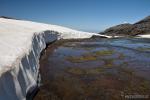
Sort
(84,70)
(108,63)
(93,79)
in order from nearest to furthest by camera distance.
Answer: (93,79) → (84,70) → (108,63)

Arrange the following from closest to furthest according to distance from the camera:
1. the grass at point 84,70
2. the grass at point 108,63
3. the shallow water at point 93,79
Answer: the shallow water at point 93,79
the grass at point 84,70
the grass at point 108,63

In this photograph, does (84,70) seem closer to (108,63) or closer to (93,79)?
(93,79)

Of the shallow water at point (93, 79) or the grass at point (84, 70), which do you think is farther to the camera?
the grass at point (84, 70)

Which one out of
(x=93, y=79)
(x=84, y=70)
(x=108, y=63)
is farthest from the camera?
(x=108, y=63)

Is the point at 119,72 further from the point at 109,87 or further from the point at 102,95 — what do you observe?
the point at 102,95

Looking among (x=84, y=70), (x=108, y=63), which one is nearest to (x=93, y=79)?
(x=84, y=70)

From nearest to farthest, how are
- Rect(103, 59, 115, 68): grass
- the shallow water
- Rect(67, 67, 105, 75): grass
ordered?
the shallow water < Rect(67, 67, 105, 75): grass < Rect(103, 59, 115, 68): grass

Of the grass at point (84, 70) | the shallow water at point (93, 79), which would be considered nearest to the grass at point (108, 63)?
the shallow water at point (93, 79)

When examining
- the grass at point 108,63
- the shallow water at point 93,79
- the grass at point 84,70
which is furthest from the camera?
the grass at point 108,63

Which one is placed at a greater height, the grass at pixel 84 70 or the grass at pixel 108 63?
the grass at pixel 108 63

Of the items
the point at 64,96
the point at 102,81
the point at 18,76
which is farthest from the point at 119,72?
the point at 18,76

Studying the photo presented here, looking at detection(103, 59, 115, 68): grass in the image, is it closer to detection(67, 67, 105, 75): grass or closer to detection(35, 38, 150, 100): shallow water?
detection(35, 38, 150, 100): shallow water

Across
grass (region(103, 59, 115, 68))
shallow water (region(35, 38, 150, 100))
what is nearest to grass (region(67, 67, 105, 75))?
shallow water (region(35, 38, 150, 100))

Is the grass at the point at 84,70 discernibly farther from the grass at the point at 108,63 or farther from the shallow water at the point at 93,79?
the grass at the point at 108,63
